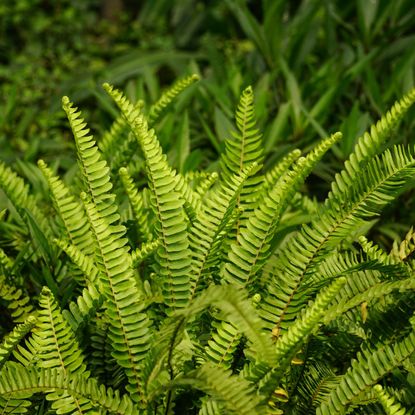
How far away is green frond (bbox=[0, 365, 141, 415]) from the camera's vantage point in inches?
57.3

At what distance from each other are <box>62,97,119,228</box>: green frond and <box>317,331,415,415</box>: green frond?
25.8 inches

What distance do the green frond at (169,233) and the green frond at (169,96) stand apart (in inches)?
22.6

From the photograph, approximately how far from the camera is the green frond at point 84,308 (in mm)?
1673

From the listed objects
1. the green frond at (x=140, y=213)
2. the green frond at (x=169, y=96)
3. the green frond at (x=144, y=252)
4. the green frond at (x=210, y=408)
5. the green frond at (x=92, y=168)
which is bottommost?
the green frond at (x=210, y=408)

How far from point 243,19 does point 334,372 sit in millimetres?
2183

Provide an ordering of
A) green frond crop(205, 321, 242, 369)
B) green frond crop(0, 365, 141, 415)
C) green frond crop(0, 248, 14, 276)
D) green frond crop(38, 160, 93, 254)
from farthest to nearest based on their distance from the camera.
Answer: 1. green frond crop(0, 248, 14, 276)
2. green frond crop(38, 160, 93, 254)
3. green frond crop(205, 321, 242, 369)
4. green frond crop(0, 365, 141, 415)

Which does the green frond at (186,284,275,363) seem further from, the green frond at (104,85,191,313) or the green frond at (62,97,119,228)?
the green frond at (62,97,119,228)

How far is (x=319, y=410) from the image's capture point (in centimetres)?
154

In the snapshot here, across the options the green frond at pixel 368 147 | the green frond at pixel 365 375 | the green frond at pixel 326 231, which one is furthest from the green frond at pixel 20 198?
the green frond at pixel 365 375

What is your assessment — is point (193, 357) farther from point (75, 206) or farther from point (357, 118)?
point (357, 118)

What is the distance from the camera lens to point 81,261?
1.68 m

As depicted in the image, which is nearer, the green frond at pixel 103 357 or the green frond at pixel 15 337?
the green frond at pixel 15 337

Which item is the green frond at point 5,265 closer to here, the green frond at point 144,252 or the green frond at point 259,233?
the green frond at point 144,252

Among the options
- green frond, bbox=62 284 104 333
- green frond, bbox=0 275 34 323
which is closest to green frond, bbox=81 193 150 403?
green frond, bbox=62 284 104 333
